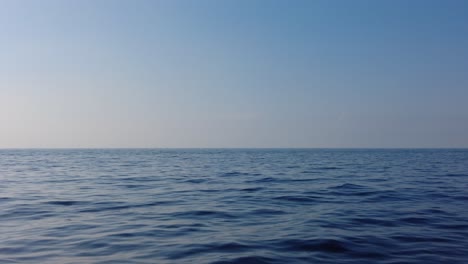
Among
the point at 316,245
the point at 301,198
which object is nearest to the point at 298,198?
the point at 301,198

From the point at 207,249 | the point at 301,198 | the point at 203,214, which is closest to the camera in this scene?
the point at 207,249

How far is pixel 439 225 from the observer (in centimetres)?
1285

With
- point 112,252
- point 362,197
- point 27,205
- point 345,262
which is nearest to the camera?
point 345,262

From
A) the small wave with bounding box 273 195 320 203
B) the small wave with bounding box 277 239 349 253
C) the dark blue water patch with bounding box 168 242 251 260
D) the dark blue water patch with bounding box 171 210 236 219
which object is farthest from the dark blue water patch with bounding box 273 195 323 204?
the dark blue water patch with bounding box 168 242 251 260

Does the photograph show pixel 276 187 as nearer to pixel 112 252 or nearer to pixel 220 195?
pixel 220 195

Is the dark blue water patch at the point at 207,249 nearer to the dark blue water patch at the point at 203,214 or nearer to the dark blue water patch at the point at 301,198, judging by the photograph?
the dark blue water patch at the point at 203,214

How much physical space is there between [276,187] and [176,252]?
15.3 metres

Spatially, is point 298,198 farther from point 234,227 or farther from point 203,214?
point 234,227

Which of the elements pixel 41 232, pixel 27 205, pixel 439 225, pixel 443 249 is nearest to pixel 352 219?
pixel 439 225

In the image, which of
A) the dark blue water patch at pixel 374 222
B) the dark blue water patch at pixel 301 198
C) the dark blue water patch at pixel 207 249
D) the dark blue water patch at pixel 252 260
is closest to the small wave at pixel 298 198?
the dark blue water patch at pixel 301 198

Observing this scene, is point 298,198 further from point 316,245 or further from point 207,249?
point 207,249

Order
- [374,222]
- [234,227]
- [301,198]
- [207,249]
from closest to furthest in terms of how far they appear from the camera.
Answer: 1. [207,249]
2. [234,227]
3. [374,222]
4. [301,198]

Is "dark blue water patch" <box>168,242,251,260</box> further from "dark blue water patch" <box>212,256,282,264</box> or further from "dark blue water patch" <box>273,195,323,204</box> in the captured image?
"dark blue water patch" <box>273,195,323,204</box>

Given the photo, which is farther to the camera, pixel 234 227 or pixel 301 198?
pixel 301 198
